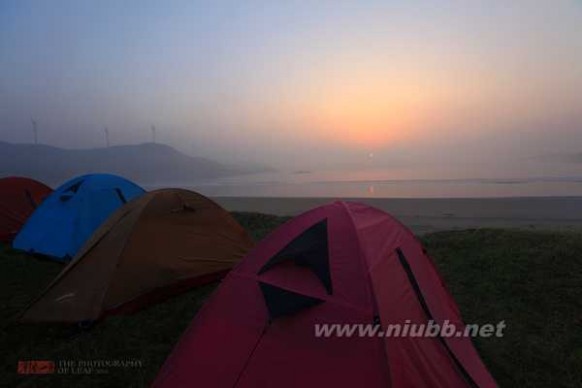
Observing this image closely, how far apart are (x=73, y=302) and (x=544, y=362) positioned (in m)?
5.73

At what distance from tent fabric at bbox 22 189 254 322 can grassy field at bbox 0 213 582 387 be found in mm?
227

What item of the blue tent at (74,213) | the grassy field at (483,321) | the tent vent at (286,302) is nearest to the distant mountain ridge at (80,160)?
the blue tent at (74,213)

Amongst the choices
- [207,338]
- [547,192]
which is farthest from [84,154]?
[207,338]

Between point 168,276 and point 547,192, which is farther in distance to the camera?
point 547,192

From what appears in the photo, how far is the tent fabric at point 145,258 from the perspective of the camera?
5492 millimetres

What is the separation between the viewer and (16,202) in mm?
11281

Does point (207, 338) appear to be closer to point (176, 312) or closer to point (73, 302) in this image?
point (176, 312)

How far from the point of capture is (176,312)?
19.2 feet

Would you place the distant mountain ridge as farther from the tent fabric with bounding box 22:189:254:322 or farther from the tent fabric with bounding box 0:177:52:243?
the tent fabric with bounding box 22:189:254:322

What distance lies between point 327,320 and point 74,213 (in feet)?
23.1

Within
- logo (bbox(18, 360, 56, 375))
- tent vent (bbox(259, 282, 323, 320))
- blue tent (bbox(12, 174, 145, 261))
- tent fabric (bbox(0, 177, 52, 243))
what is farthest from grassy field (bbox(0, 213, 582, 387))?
tent fabric (bbox(0, 177, 52, 243))

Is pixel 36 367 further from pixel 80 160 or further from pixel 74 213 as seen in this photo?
pixel 80 160

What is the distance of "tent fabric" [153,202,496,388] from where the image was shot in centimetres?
313

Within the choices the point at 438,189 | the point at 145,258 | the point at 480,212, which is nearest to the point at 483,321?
the point at 145,258
